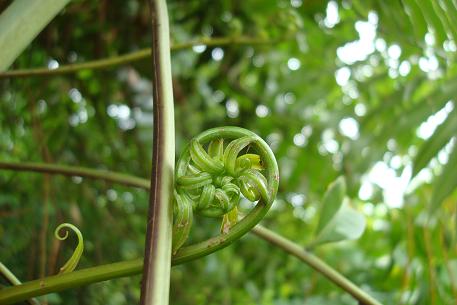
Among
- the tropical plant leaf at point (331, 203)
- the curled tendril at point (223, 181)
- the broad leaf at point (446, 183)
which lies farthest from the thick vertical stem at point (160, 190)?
the broad leaf at point (446, 183)

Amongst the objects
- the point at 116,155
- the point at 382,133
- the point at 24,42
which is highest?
the point at 116,155

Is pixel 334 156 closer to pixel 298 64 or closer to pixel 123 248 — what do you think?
pixel 298 64

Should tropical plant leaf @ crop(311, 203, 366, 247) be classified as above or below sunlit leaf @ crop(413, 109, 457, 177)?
below

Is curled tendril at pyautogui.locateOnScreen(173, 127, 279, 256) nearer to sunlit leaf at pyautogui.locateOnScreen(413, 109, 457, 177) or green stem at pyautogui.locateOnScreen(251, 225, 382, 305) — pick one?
green stem at pyautogui.locateOnScreen(251, 225, 382, 305)

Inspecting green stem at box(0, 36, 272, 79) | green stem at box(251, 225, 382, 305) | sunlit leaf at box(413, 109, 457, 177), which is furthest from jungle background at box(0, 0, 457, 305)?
green stem at box(251, 225, 382, 305)

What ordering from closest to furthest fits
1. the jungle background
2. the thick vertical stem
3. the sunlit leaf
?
1. the thick vertical stem
2. the sunlit leaf
3. the jungle background

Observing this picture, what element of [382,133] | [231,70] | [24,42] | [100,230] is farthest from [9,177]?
[24,42]
